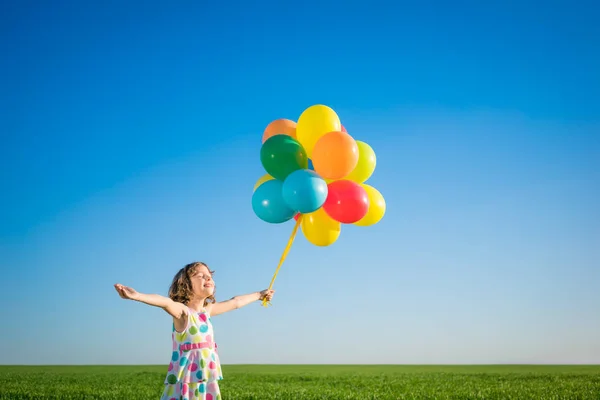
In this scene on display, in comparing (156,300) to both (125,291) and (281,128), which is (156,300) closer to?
(125,291)

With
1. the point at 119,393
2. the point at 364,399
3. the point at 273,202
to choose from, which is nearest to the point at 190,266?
the point at 273,202

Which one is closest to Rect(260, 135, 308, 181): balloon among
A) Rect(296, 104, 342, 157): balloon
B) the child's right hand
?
Rect(296, 104, 342, 157): balloon

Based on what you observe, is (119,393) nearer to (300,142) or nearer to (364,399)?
(364,399)

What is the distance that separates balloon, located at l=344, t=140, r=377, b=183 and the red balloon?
0.36m

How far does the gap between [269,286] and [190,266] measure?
1214 mm

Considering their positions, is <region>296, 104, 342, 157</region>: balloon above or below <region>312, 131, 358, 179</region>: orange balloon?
above

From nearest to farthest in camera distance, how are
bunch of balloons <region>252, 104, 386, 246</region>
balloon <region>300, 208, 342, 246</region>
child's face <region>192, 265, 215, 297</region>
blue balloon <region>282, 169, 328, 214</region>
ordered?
child's face <region>192, 265, 215, 297</region>, blue balloon <region>282, 169, 328, 214</region>, bunch of balloons <region>252, 104, 386, 246</region>, balloon <region>300, 208, 342, 246</region>

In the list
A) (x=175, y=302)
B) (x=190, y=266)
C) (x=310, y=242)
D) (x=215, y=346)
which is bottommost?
(x=215, y=346)

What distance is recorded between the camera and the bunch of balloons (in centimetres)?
642

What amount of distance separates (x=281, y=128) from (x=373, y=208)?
5.33ft

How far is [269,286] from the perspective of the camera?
21.3 ft

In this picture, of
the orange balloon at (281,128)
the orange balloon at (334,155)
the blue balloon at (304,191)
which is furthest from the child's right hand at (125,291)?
the orange balloon at (281,128)

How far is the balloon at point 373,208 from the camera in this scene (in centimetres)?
710

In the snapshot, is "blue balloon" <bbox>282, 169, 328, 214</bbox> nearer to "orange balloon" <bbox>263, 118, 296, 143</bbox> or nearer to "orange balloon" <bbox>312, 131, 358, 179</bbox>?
"orange balloon" <bbox>312, 131, 358, 179</bbox>
